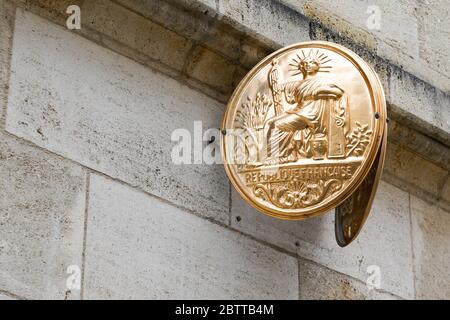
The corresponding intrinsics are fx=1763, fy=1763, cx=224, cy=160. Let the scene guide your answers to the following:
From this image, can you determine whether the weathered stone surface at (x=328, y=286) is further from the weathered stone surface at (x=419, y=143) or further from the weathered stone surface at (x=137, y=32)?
the weathered stone surface at (x=137, y=32)

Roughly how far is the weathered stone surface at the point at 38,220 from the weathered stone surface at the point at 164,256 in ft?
0.26

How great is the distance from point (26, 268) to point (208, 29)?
127cm

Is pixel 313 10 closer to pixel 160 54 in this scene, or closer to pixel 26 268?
pixel 160 54

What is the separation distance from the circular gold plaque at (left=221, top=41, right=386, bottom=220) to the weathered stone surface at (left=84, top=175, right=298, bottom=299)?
0.24m

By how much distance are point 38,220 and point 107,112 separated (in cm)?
56

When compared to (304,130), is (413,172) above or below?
above

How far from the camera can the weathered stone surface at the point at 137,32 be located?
6.35 m

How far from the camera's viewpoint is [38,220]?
19.5 feet

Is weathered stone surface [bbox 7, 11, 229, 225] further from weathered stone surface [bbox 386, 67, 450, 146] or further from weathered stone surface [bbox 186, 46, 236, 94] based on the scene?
weathered stone surface [bbox 386, 67, 450, 146]

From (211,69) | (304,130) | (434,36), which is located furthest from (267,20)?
(434,36)

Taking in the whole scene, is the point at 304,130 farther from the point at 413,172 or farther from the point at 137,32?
the point at 413,172

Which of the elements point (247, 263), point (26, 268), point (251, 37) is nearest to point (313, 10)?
point (251, 37)

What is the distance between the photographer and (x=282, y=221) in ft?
22.0

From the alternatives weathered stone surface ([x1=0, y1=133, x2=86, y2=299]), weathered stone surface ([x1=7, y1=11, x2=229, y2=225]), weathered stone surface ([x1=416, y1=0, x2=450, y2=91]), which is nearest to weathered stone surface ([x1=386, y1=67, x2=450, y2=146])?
weathered stone surface ([x1=416, y1=0, x2=450, y2=91])
